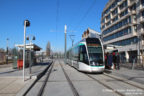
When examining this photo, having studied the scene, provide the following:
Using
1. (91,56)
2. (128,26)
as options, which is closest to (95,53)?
(91,56)

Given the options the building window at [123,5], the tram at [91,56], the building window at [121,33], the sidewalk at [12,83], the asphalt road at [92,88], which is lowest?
the asphalt road at [92,88]

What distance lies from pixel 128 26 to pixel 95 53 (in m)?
31.5

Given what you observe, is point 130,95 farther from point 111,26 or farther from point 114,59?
point 111,26

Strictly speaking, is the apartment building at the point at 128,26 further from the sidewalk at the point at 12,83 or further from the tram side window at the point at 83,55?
the sidewalk at the point at 12,83

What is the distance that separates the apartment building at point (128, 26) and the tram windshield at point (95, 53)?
68.7 ft

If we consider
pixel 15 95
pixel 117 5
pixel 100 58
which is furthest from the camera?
pixel 117 5

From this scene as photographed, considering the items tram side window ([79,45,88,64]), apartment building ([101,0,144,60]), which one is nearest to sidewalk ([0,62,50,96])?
tram side window ([79,45,88,64])

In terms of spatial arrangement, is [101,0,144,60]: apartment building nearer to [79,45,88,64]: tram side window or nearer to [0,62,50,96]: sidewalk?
[79,45,88,64]: tram side window

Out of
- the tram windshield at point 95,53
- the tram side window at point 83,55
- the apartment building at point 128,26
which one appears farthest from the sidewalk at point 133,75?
the apartment building at point 128,26

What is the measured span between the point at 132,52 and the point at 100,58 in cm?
3150

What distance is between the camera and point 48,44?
13750cm

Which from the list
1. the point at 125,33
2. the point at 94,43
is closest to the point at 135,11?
the point at 125,33

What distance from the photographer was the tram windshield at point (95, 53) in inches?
515

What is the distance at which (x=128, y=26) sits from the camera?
136 ft
